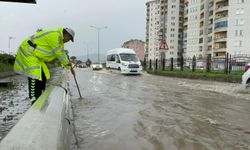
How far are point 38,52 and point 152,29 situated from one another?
123837mm

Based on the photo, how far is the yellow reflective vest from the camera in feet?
16.3

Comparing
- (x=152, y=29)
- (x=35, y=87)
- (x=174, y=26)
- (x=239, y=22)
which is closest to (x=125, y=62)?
(x=35, y=87)

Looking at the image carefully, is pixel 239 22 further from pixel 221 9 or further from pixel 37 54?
pixel 37 54

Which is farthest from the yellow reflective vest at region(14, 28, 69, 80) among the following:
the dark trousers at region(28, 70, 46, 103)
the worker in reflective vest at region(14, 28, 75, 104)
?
the dark trousers at region(28, 70, 46, 103)

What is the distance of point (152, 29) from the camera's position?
415 feet

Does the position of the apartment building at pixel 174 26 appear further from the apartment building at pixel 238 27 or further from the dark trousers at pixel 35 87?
the dark trousers at pixel 35 87

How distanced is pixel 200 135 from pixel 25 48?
3353 mm

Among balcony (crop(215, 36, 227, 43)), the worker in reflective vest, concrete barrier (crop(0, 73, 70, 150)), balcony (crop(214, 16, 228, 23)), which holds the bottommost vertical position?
concrete barrier (crop(0, 73, 70, 150))

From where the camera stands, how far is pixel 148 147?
3789mm

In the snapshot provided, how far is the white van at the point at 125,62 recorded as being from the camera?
23797mm

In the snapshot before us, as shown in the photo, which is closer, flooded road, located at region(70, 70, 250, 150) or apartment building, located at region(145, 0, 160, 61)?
flooded road, located at region(70, 70, 250, 150)

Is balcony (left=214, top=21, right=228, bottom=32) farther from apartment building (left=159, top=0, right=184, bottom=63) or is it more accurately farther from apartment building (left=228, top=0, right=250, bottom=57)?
apartment building (left=159, top=0, right=184, bottom=63)

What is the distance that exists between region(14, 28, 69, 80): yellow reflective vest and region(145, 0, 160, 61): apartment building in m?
115

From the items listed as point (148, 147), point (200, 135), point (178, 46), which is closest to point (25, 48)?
point (148, 147)
